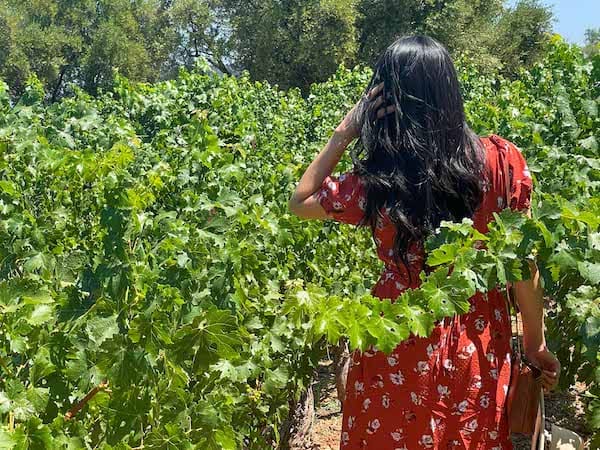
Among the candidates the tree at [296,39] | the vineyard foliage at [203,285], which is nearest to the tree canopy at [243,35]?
the tree at [296,39]

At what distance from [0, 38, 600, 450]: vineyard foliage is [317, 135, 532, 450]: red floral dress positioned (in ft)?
0.43

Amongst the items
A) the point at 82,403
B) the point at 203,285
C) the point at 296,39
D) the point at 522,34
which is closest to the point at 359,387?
the point at 203,285

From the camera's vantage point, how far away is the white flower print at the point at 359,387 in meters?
1.75

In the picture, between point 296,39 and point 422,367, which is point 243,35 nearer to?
point 296,39

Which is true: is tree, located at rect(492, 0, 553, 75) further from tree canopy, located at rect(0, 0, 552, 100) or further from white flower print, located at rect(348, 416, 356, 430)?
white flower print, located at rect(348, 416, 356, 430)

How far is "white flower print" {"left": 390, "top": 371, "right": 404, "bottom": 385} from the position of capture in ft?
5.52

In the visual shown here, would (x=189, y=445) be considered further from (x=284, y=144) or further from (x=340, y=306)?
(x=284, y=144)

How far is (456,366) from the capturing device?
165 cm

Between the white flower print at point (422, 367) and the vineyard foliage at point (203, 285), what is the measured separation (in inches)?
7.7

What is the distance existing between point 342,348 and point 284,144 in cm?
199

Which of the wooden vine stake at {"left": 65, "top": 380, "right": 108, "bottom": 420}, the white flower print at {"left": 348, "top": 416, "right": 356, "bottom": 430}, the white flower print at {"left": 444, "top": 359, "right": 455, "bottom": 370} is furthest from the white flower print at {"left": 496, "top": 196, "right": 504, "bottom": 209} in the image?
the wooden vine stake at {"left": 65, "top": 380, "right": 108, "bottom": 420}

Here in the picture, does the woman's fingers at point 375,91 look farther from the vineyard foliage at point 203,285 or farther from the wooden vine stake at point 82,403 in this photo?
the wooden vine stake at point 82,403

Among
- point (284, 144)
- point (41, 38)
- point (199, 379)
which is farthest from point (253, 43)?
point (199, 379)

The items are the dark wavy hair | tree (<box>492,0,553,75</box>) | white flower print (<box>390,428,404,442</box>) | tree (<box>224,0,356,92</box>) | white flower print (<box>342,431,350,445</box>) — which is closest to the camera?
the dark wavy hair
